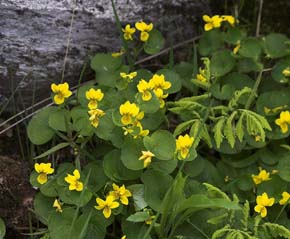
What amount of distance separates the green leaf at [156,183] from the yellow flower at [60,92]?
0.49 meters

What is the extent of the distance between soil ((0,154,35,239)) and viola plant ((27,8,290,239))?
4.4 inches

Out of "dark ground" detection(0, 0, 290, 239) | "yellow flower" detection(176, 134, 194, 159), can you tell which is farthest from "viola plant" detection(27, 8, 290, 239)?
"dark ground" detection(0, 0, 290, 239)

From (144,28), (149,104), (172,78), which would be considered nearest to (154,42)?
(144,28)

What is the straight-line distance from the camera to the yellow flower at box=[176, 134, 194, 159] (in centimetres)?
249

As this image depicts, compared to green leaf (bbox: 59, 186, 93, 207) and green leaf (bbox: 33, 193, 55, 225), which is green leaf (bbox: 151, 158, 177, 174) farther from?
green leaf (bbox: 33, 193, 55, 225)

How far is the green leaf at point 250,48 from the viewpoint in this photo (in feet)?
9.92

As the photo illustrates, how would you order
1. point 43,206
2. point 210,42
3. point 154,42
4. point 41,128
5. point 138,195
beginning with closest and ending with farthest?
point 138,195 → point 43,206 → point 41,128 → point 154,42 → point 210,42

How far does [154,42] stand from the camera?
3.03 metres

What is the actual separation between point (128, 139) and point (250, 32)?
1.25m

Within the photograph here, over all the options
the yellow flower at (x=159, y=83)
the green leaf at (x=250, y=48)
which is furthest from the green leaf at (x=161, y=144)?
the green leaf at (x=250, y=48)

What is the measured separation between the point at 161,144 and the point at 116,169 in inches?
8.5

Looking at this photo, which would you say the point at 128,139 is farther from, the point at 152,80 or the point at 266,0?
the point at 266,0

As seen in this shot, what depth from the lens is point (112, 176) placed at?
8.43 ft

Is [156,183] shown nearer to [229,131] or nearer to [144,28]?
[229,131]
